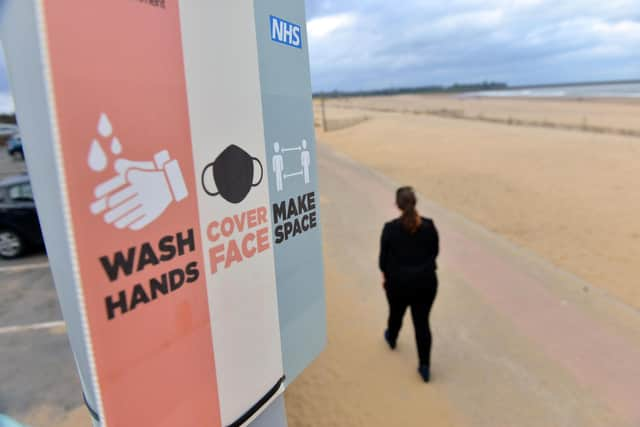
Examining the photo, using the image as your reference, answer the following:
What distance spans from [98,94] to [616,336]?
5.56 metres

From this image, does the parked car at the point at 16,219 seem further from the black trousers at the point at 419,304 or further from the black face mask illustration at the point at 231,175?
the black face mask illustration at the point at 231,175

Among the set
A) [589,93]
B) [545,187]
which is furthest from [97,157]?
[589,93]

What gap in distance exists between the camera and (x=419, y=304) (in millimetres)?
3818

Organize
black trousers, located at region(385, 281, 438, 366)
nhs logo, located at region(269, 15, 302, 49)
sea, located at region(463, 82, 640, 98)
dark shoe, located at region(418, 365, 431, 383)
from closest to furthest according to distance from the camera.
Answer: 1. nhs logo, located at region(269, 15, 302, 49)
2. black trousers, located at region(385, 281, 438, 366)
3. dark shoe, located at region(418, 365, 431, 383)
4. sea, located at region(463, 82, 640, 98)

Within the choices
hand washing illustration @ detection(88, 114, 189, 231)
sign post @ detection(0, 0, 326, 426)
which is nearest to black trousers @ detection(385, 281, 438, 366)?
sign post @ detection(0, 0, 326, 426)

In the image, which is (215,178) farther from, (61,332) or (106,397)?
(61,332)

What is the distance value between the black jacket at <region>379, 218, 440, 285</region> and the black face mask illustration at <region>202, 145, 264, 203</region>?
1.99 meters

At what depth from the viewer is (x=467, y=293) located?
593 cm

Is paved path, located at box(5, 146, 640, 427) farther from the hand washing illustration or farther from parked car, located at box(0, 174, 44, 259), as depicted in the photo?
the hand washing illustration

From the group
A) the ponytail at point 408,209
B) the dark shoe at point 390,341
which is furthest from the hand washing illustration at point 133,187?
the dark shoe at point 390,341

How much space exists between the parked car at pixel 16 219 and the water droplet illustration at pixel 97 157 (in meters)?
7.37

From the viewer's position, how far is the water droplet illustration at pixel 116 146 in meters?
1.30

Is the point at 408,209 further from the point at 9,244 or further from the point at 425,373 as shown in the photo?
the point at 9,244

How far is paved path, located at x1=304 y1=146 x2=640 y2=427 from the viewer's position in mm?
3766
